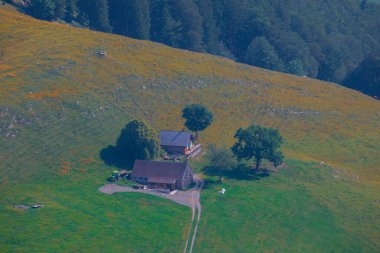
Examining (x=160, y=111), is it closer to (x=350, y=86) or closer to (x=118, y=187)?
(x=118, y=187)

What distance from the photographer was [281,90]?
5231 inches

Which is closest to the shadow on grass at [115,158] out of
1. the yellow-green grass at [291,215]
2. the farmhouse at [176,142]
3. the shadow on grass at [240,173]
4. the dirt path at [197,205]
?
the farmhouse at [176,142]

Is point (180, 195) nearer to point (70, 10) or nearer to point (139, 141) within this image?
point (139, 141)

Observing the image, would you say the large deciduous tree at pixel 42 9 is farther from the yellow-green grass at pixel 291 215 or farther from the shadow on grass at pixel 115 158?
the yellow-green grass at pixel 291 215

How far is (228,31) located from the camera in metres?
190

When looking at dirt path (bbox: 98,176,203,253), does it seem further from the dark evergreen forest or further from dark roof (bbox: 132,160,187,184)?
the dark evergreen forest

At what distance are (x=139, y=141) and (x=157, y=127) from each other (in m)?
15.0

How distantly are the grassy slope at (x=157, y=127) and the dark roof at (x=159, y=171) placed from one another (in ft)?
16.2

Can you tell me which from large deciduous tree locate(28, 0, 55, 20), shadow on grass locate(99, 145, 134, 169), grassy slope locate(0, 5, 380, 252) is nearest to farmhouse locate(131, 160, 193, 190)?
shadow on grass locate(99, 145, 134, 169)

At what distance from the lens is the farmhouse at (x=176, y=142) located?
95.8 m

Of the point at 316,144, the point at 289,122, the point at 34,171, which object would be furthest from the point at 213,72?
the point at 34,171

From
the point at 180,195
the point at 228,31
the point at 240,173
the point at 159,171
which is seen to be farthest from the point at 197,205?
the point at 228,31

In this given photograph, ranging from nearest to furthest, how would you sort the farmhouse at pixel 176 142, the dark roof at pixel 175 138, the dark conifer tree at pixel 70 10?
the farmhouse at pixel 176 142 → the dark roof at pixel 175 138 → the dark conifer tree at pixel 70 10

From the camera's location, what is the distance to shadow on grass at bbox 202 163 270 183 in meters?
91.1
